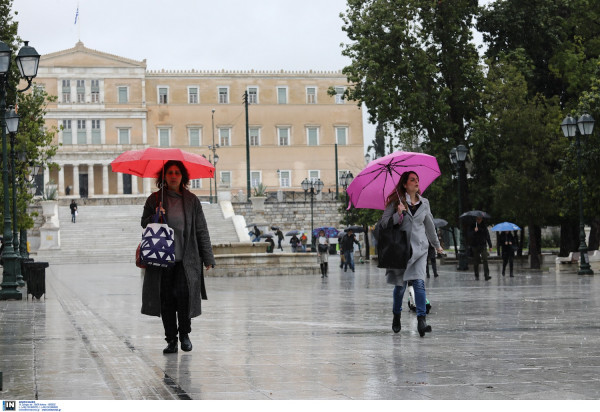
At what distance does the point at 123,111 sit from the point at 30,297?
212 ft

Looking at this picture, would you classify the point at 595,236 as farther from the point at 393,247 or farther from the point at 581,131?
the point at 393,247

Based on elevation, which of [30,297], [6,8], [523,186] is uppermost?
[6,8]

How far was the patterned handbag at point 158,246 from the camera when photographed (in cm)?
803

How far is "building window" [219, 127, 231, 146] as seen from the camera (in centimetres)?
8400

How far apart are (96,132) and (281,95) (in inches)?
611

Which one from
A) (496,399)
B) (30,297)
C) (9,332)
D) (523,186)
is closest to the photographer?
(496,399)

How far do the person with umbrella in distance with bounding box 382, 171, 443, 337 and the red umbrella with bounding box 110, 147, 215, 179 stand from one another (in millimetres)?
1886

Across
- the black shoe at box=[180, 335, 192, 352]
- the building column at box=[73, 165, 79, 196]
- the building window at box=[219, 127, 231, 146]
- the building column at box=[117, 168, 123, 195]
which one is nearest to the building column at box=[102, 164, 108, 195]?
the building column at box=[117, 168, 123, 195]

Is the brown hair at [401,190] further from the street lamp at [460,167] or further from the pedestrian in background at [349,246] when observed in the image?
the pedestrian in background at [349,246]

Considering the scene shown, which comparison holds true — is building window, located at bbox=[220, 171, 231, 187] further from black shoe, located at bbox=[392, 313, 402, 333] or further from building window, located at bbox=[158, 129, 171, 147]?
black shoe, located at bbox=[392, 313, 402, 333]

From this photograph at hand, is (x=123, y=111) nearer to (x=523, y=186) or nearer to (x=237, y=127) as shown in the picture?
(x=237, y=127)

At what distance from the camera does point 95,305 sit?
1611 centimetres

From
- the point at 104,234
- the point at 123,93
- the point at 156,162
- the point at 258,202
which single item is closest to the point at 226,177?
the point at 123,93
